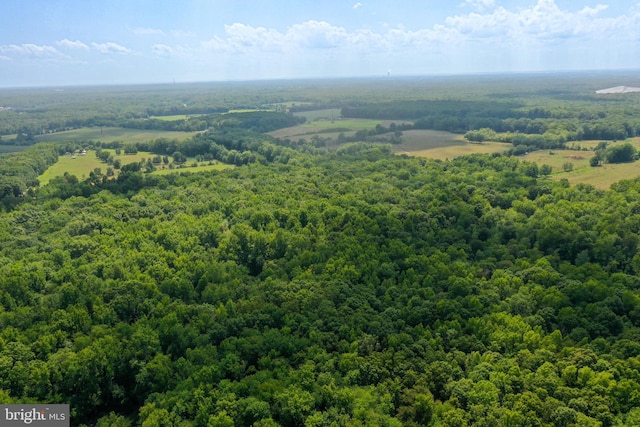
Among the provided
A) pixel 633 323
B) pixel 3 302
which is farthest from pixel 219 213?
pixel 633 323

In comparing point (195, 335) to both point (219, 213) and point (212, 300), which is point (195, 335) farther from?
point (219, 213)

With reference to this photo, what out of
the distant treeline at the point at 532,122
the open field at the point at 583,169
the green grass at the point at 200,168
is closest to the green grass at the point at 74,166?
the green grass at the point at 200,168

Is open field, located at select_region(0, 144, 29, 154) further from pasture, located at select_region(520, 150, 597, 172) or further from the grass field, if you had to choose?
pasture, located at select_region(520, 150, 597, 172)

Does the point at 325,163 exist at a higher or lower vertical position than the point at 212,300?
higher

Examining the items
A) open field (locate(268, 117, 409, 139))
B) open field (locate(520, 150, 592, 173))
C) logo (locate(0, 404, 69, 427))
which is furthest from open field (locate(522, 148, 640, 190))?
logo (locate(0, 404, 69, 427))

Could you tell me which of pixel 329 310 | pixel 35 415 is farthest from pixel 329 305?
pixel 35 415
